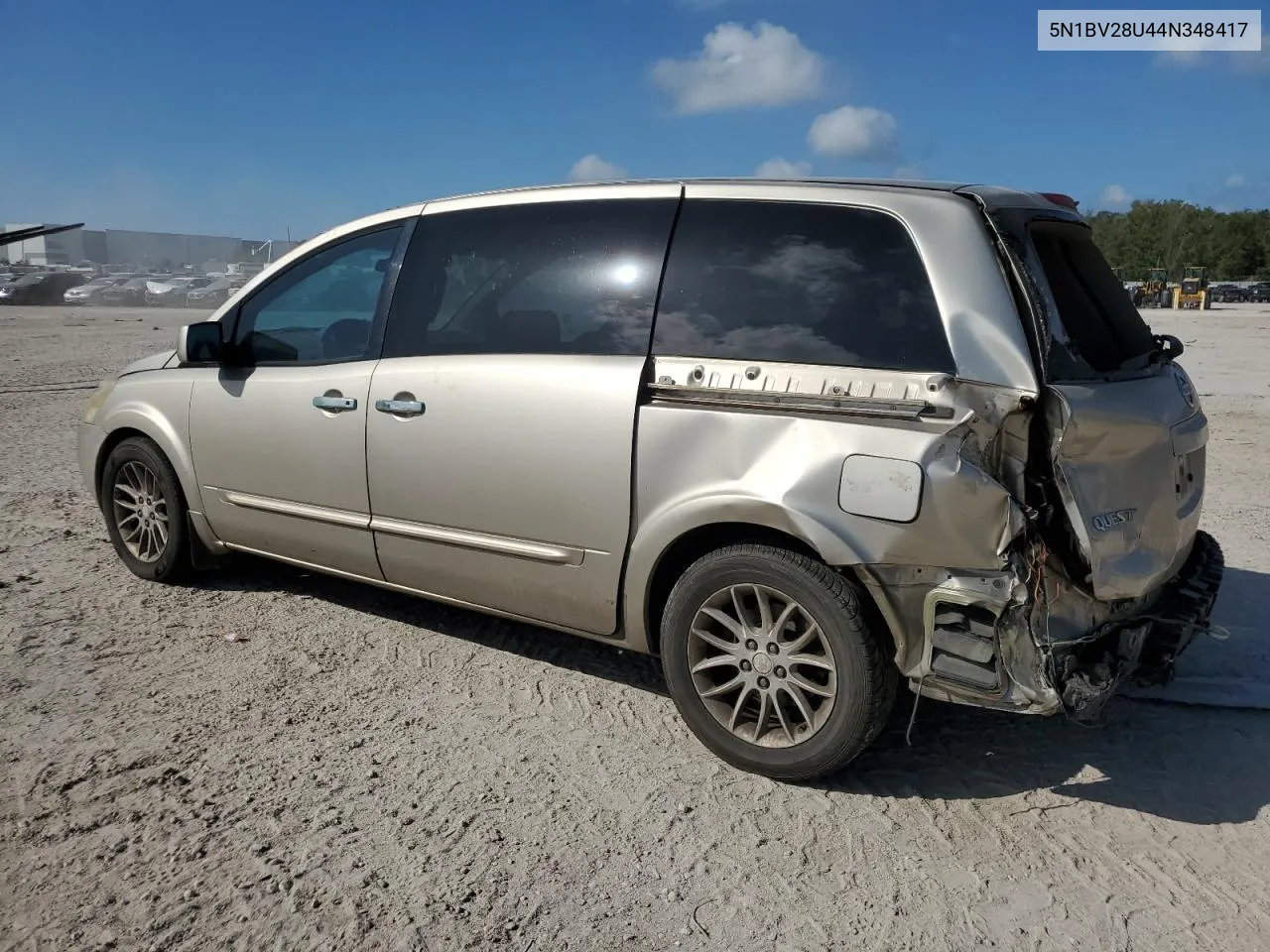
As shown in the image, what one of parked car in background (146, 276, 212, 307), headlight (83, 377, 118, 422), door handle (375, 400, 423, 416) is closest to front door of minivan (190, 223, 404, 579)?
door handle (375, 400, 423, 416)

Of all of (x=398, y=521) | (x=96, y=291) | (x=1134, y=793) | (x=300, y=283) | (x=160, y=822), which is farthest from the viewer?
(x=96, y=291)

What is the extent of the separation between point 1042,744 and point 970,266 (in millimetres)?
1826

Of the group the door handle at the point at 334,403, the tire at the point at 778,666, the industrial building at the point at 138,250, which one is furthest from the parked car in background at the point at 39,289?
the tire at the point at 778,666

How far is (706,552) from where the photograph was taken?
3588 millimetres

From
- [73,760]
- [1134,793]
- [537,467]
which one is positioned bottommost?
[1134,793]

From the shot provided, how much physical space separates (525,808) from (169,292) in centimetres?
4409

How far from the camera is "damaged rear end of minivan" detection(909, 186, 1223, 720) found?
304 cm

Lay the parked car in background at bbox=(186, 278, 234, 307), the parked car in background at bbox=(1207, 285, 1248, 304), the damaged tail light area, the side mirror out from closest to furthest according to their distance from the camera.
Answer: the damaged tail light area < the side mirror < the parked car in background at bbox=(186, 278, 234, 307) < the parked car in background at bbox=(1207, 285, 1248, 304)

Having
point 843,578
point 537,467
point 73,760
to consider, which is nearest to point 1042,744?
point 843,578

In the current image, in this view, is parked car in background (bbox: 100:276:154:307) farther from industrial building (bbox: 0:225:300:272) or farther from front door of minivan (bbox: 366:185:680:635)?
front door of minivan (bbox: 366:185:680:635)

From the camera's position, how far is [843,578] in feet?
10.6

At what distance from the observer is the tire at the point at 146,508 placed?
5.16 m

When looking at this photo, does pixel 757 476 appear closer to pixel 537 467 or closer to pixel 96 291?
pixel 537 467

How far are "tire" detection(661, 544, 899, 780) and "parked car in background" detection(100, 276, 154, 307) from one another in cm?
4263
